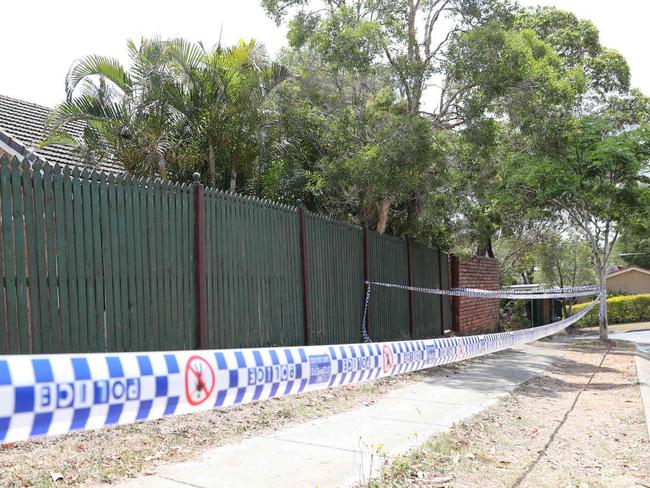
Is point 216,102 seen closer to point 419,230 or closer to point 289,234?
point 289,234

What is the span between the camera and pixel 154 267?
6.21m

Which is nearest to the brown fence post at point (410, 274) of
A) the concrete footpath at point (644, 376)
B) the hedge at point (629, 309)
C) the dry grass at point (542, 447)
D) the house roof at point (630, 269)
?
the dry grass at point (542, 447)

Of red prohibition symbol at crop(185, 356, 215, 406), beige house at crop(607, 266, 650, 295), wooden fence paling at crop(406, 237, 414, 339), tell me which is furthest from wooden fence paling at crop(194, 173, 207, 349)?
beige house at crop(607, 266, 650, 295)

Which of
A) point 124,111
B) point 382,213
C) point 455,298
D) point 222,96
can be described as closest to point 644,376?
point 382,213

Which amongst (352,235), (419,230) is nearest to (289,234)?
(352,235)

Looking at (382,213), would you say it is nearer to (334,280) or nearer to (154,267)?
(334,280)

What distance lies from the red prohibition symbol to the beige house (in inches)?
2231

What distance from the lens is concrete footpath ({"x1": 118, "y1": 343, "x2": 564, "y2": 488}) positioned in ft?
14.3

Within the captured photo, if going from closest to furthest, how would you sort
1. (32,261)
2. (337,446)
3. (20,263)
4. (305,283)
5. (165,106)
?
1. (20,263)
2. (32,261)
3. (337,446)
4. (305,283)
5. (165,106)

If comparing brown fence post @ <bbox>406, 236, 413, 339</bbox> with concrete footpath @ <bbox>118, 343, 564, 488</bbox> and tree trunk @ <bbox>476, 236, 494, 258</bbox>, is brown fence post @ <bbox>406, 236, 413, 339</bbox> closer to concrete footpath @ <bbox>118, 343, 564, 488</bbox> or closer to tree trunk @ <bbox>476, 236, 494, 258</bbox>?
concrete footpath @ <bbox>118, 343, 564, 488</bbox>

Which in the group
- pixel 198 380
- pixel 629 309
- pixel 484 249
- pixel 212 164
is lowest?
pixel 629 309

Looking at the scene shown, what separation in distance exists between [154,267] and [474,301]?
43.3ft

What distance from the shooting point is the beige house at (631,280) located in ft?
178

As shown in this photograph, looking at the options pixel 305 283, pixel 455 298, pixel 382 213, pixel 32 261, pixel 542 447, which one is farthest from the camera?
pixel 455 298
